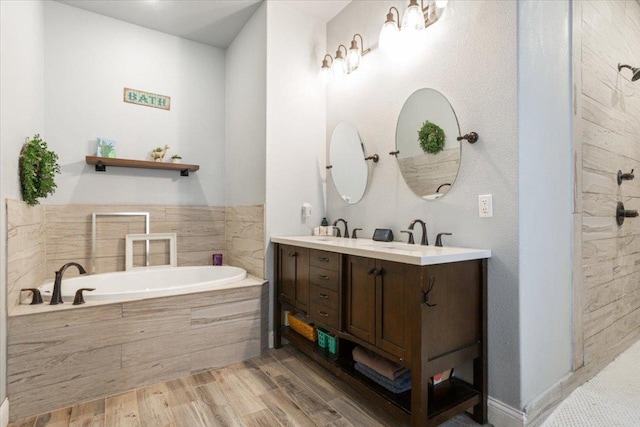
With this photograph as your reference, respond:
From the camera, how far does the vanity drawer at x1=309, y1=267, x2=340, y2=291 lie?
77.0 inches

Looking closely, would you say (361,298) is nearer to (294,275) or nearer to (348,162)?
(294,275)

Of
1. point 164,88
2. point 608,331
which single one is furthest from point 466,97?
point 164,88

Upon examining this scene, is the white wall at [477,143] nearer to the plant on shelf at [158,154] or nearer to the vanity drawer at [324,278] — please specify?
the vanity drawer at [324,278]

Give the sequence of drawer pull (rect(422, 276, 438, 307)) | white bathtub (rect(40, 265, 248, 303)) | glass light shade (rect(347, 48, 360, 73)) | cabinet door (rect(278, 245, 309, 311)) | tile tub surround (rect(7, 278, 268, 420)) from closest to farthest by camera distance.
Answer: drawer pull (rect(422, 276, 438, 307)), tile tub surround (rect(7, 278, 268, 420)), white bathtub (rect(40, 265, 248, 303)), cabinet door (rect(278, 245, 309, 311)), glass light shade (rect(347, 48, 360, 73))

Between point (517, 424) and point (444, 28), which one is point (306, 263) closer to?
point (517, 424)

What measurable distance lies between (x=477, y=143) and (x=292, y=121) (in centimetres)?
157

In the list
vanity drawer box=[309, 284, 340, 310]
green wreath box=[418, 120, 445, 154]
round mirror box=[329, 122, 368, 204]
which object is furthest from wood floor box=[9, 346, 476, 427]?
green wreath box=[418, 120, 445, 154]

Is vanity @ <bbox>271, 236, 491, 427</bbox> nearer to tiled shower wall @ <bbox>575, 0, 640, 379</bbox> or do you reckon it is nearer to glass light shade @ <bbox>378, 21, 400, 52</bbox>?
tiled shower wall @ <bbox>575, 0, 640, 379</bbox>

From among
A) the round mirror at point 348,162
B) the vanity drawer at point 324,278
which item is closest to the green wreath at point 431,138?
the round mirror at point 348,162

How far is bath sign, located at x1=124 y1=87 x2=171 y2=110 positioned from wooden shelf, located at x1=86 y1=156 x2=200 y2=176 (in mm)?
600

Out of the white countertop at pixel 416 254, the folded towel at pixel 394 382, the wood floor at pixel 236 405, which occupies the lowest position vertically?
the wood floor at pixel 236 405

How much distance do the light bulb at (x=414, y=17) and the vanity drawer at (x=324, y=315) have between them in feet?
5.88

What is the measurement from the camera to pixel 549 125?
1.78m

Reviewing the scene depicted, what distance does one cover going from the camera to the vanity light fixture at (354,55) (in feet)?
8.41
